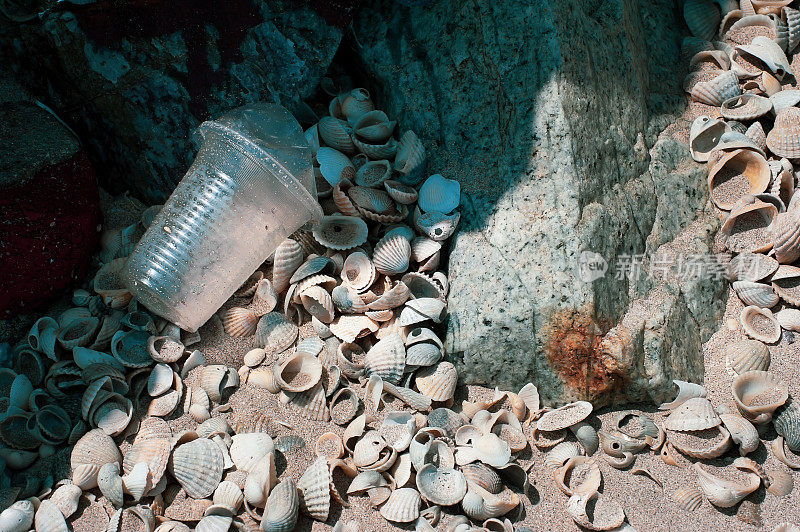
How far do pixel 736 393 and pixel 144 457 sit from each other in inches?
101

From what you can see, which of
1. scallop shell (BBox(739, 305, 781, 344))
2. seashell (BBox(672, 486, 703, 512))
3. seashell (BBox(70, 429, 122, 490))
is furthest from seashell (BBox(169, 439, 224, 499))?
scallop shell (BBox(739, 305, 781, 344))

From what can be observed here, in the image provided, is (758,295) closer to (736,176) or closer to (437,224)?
(736,176)

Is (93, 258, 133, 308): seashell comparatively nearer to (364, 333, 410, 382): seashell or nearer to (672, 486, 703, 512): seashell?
(364, 333, 410, 382): seashell

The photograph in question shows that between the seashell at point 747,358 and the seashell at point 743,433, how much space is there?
0.28 meters

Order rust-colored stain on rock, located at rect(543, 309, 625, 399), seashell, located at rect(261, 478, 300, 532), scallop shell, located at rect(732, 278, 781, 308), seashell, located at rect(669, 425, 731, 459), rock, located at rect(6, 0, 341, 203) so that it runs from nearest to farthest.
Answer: seashell, located at rect(261, 478, 300, 532)
seashell, located at rect(669, 425, 731, 459)
rust-colored stain on rock, located at rect(543, 309, 625, 399)
scallop shell, located at rect(732, 278, 781, 308)
rock, located at rect(6, 0, 341, 203)

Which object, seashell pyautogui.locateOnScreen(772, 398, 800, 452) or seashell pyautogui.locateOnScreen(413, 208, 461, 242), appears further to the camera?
seashell pyautogui.locateOnScreen(413, 208, 461, 242)

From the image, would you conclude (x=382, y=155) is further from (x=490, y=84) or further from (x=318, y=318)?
(x=318, y=318)

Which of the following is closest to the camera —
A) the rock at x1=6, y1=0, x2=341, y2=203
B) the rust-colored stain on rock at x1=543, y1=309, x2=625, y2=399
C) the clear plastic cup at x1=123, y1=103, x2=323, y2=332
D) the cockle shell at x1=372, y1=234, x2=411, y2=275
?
the rust-colored stain on rock at x1=543, y1=309, x2=625, y2=399

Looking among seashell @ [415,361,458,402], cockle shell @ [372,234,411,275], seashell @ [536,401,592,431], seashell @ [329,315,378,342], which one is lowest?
seashell @ [536,401,592,431]

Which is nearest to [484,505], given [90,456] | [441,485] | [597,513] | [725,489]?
[441,485]

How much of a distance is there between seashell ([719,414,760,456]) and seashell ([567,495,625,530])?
0.62 m

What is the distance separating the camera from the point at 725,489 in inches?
110

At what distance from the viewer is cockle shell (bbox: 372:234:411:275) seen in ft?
10.8

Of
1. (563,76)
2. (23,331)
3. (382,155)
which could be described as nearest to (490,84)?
(563,76)
